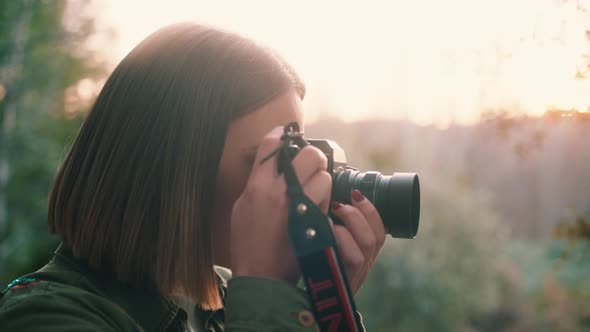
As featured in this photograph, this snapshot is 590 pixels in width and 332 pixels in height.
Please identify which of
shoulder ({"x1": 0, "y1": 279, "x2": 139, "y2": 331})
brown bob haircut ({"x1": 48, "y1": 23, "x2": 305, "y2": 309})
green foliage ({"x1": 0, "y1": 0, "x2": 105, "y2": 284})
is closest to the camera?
shoulder ({"x1": 0, "y1": 279, "x2": 139, "y2": 331})

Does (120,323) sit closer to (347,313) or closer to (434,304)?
(347,313)

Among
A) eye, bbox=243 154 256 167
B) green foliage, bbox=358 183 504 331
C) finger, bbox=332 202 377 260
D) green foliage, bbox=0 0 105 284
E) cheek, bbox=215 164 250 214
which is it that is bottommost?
green foliage, bbox=358 183 504 331

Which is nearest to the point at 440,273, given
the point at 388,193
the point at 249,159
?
the point at 388,193

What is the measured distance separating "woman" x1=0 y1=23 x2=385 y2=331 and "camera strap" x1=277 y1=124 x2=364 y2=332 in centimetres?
1

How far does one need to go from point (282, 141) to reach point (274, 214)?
83mm

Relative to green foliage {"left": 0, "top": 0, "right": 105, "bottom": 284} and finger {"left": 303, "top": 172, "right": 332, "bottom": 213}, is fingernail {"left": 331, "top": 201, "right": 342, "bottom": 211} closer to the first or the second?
finger {"left": 303, "top": 172, "right": 332, "bottom": 213}

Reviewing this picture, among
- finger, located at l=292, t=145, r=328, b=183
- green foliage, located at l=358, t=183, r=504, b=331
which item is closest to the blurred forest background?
green foliage, located at l=358, t=183, r=504, b=331

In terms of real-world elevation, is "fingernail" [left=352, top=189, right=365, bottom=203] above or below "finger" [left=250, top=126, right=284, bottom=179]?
below

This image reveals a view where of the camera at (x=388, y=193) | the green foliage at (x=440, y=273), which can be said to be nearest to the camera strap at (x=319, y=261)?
the camera at (x=388, y=193)

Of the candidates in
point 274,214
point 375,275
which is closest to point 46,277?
point 274,214

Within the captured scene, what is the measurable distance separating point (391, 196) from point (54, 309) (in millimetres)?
399

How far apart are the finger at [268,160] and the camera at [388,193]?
9cm

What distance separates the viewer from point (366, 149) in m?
7.09

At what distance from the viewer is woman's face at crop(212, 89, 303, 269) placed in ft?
2.19
